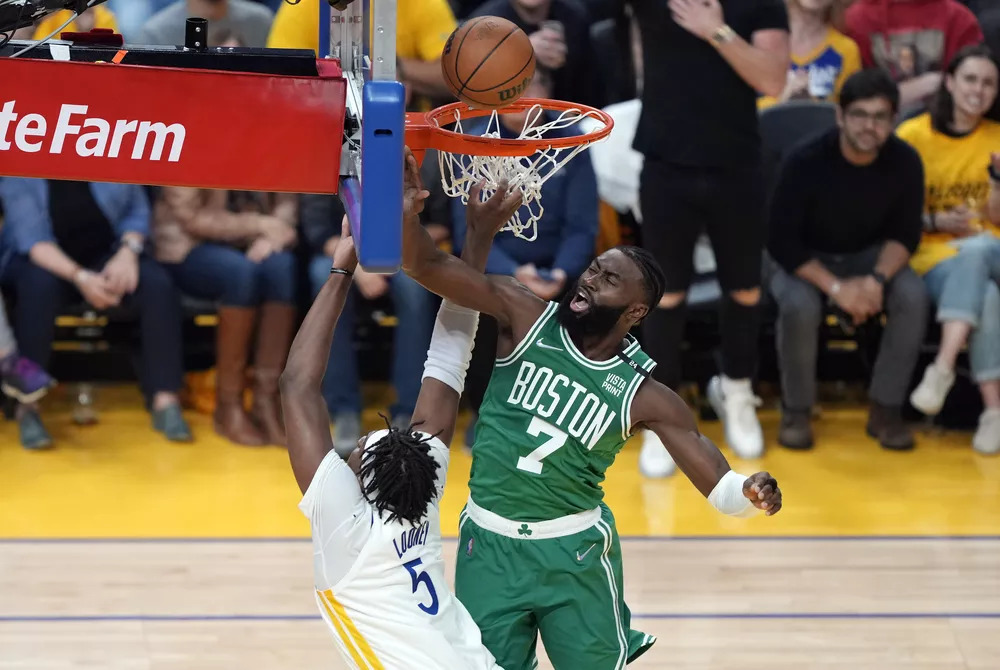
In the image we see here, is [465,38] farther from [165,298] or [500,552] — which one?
[165,298]

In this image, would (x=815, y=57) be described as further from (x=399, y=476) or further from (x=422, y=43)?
(x=399, y=476)

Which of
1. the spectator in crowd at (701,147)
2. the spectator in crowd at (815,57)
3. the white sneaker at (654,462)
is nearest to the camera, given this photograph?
the spectator in crowd at (701,147)

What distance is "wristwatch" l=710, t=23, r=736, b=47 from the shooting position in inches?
274

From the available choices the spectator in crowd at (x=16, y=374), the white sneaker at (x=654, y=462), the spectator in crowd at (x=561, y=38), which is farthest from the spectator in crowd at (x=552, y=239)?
the spectator in crowd at (x=16, y=374)

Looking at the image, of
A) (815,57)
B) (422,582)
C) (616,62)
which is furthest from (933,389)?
(422,582)

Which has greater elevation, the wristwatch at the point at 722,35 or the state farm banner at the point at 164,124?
the state farm banner at the point at 164,124

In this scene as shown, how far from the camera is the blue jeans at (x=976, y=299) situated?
773 centimetres

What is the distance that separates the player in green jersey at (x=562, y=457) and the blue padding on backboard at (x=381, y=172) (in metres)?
1.02

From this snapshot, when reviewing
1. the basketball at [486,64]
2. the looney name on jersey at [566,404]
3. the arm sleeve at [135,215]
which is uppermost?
the basketball at [486,64]

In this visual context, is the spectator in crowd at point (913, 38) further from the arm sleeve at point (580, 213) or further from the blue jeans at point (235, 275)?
the blue jeans at point (235, 275)

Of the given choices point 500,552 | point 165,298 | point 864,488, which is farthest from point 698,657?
point 165,298

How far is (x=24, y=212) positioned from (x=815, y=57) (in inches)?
178

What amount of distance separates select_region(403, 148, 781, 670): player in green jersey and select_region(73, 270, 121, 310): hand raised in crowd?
3722mm

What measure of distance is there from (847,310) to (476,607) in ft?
13.4
